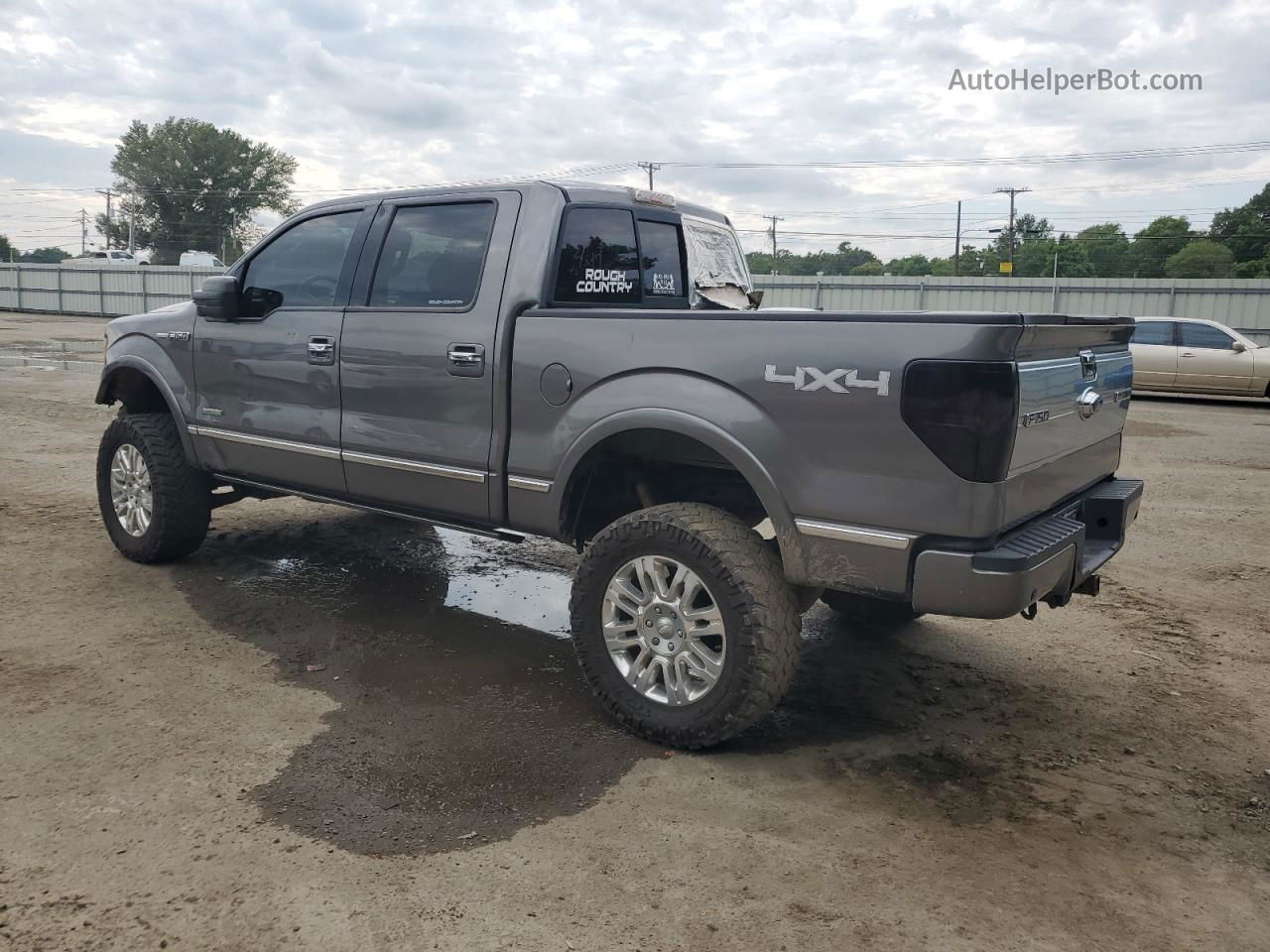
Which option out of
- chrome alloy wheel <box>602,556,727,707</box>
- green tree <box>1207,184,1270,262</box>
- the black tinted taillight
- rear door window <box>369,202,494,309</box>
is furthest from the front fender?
green tree <box>1207,184,1270,262</box>

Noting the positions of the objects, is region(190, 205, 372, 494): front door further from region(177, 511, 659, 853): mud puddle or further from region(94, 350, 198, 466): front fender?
region(177, 511, 659, 853): mud puddle

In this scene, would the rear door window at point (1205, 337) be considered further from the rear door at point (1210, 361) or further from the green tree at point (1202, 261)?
the green tree at point (1202, 261)

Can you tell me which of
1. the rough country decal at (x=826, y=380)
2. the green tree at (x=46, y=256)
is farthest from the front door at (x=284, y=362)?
the green tree at (x=46, y=256)

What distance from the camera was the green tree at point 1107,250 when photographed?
217ft

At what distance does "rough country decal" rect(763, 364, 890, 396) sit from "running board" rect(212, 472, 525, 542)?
1.44 m

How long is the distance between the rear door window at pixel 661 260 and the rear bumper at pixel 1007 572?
2.01 m

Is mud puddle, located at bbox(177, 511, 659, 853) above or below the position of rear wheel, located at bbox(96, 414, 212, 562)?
below

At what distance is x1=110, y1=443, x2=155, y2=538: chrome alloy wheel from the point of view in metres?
5.47

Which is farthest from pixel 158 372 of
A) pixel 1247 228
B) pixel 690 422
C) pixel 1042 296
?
pixel 1247 228

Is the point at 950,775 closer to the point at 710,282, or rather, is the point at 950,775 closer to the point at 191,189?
the point at 710,282

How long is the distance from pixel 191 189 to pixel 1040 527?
8862 centimetres

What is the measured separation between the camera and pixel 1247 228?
61.5 m

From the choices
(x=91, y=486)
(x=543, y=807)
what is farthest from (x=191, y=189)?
(x=543, y=807)

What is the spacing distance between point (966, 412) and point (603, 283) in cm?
189
